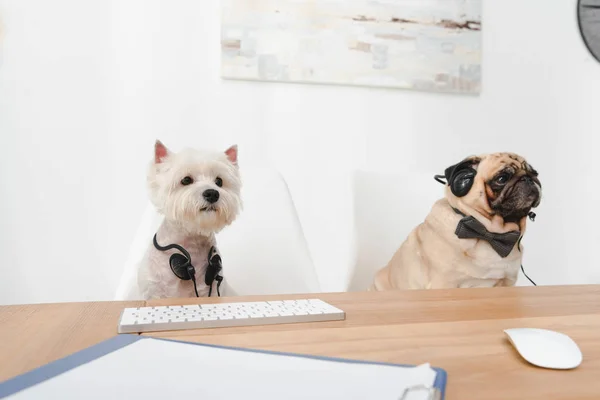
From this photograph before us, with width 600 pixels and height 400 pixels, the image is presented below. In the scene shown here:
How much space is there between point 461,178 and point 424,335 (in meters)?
0.85

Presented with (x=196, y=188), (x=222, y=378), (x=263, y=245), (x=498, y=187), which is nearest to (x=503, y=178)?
(x=498, y=187)

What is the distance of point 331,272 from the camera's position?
2.04m

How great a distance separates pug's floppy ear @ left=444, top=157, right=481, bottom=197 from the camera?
1.28 meters

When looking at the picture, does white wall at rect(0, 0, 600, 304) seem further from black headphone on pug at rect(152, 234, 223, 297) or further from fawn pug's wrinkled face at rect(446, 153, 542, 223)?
black headphone on pug at rect(152, 234, 223, 297)

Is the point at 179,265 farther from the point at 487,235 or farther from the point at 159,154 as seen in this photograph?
the point at 487,235

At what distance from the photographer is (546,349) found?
449 mm

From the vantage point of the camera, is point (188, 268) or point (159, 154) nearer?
point (188, 268)

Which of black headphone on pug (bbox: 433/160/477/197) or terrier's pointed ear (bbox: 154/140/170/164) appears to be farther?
black headphone on pug (bbox: 433/160/477/197)

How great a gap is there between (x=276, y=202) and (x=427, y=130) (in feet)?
3.58

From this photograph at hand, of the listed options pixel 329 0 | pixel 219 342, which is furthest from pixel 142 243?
pixel 329 0

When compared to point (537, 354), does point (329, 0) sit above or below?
above

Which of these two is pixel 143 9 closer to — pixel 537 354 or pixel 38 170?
pixel 38 170

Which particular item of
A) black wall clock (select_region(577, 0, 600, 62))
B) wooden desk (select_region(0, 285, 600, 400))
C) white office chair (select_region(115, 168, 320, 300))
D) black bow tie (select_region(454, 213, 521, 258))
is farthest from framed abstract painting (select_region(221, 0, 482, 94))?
wooden desk (select_region(0, 285, 600, 400))

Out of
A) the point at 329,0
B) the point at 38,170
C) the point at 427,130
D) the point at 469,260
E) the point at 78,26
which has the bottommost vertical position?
the point at 469,260
